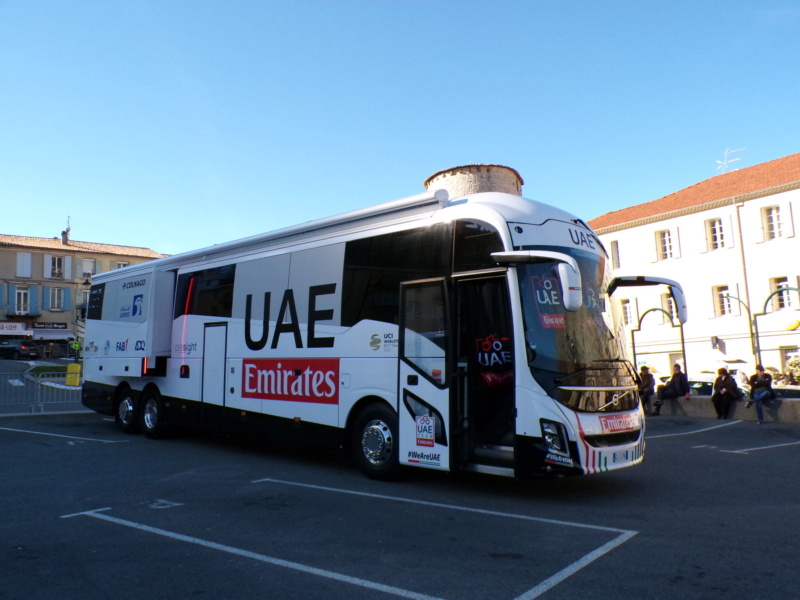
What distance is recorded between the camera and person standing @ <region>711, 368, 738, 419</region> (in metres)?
17.1

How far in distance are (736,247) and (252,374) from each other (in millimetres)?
34801

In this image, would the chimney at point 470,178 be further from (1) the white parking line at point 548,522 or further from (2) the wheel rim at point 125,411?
(1) the white parking line at point 548,522

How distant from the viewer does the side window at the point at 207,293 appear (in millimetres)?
11000

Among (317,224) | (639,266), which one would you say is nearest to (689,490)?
(317,224)

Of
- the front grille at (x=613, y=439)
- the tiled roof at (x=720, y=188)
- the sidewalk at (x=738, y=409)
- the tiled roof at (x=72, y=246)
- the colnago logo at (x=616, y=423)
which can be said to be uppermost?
the tiled roof at (x=72, y=246)

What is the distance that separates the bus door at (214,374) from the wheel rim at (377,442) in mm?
3284

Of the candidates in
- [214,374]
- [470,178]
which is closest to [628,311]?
[470,178]

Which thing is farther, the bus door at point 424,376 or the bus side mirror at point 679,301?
the bus side mirror at point 679,301

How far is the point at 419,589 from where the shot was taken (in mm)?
4395

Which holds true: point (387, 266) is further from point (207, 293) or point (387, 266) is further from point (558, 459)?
point (207, 293)

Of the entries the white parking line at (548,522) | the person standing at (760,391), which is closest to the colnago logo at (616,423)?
the white parking line at (548,522)

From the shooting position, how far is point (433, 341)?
777 centimetres

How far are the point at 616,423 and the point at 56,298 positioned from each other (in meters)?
65.8

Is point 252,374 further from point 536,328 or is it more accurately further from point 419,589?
point 419,589
